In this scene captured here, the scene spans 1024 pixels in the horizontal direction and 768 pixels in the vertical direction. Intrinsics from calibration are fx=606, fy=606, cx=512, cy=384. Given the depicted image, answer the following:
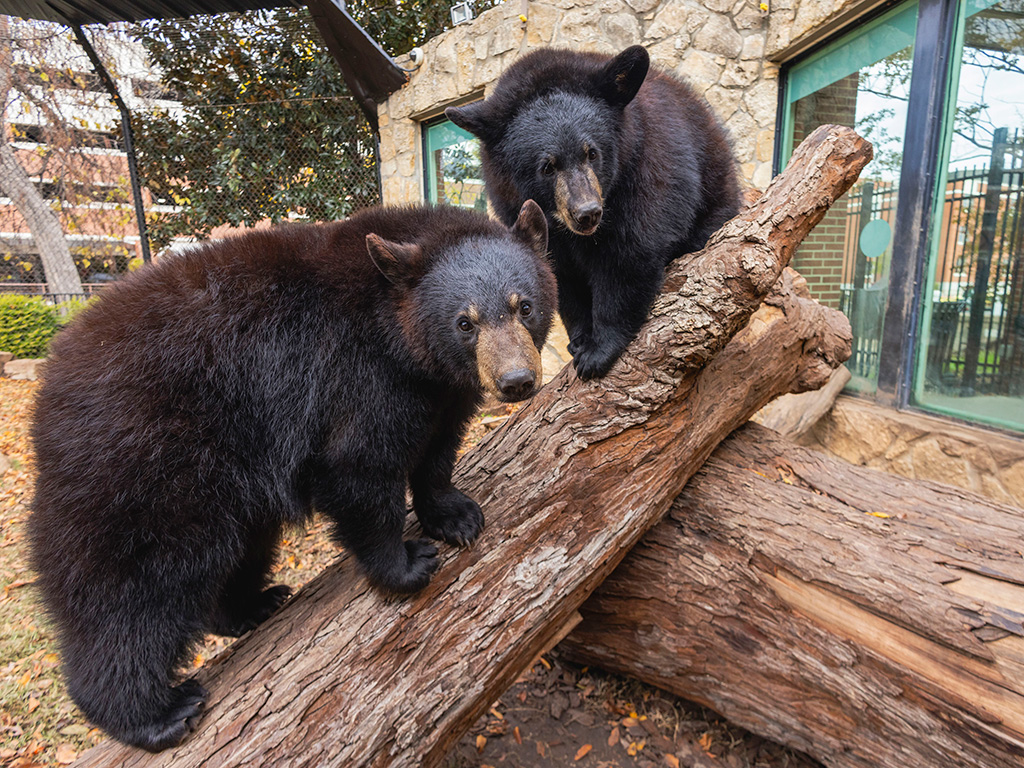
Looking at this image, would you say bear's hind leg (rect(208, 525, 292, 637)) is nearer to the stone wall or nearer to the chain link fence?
the stone wall

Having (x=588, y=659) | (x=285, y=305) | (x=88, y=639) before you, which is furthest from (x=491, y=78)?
(x=88, y=639)

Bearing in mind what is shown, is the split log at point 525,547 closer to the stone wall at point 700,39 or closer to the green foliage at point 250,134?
the stone wall at point 700,39

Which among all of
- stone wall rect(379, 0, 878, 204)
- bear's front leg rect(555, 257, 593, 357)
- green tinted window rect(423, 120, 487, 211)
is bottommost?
bear's front leg rect(555, 257, 593, 357)

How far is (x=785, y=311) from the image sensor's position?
368 cm

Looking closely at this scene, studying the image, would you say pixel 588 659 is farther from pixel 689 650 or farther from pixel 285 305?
pixel 285 305

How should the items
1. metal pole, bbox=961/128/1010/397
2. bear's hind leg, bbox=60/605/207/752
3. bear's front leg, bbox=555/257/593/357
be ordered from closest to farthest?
bear's hind leg, bbox=60/605/207/752
bear's front leg, bbox=555/257/593/357
metal pole, bbox=961/128/1010/397

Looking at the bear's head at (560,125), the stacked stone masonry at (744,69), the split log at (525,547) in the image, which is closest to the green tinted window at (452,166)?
the stacked stone masonry at (744,69)

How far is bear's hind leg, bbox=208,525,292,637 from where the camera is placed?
2.83 metres

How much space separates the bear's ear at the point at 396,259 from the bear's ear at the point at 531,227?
1.57ft

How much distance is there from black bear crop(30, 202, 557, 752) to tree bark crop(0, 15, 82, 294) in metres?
15.4

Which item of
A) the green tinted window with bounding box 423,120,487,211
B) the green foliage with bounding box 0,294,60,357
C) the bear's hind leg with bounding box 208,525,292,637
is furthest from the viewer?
the green foliage with bounding box 0,294,60,357

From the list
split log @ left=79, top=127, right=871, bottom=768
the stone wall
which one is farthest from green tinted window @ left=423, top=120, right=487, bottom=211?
split log @ left=79, top=127, right=871, bottom=768

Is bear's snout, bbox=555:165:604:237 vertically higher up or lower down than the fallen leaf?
higher up

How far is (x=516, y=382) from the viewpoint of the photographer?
2.16 metres
